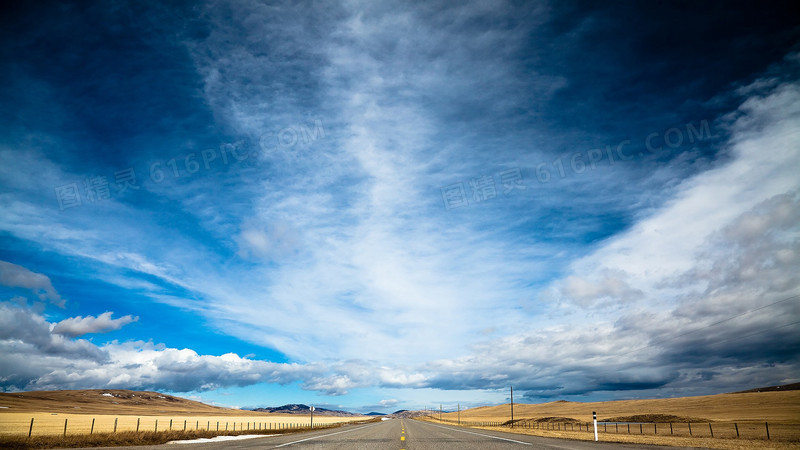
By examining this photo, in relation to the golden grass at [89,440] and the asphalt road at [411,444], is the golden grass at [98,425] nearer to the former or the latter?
the golden grass at [89,440]

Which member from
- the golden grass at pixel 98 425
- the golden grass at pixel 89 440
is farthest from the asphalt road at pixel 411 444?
the golden grass at pixel 98 425

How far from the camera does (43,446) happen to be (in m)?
20.0

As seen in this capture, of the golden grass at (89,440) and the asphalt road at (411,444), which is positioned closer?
the asphalt road at (411,444)

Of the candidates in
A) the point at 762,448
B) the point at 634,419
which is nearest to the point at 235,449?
the point at 762,448

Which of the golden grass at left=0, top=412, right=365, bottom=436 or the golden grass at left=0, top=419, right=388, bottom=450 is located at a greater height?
the golden grass at left=0, top=419, right=388, bottom=450

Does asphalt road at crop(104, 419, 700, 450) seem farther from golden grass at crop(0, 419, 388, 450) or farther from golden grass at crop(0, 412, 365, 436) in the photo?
golden grass at crop(0, 412, 365, 436)

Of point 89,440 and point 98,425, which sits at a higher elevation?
point 89,440

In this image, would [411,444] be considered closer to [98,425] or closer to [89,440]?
[89,440]

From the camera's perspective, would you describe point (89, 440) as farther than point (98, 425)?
No

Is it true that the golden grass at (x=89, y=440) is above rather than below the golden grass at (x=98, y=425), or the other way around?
above

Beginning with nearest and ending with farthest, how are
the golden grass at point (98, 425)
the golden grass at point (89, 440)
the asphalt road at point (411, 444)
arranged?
the asphalt road at point (411, 444)
the golden grass at point (89, 440)
the golden grass at point (98, 425)

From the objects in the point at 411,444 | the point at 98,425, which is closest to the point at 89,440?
the point at 411,444

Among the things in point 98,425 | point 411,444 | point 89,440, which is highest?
point 411,444

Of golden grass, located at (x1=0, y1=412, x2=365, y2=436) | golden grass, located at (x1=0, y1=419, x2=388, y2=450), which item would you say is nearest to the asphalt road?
golden grass, located at (x1=0, y1=419, x2=388, y2=450)
